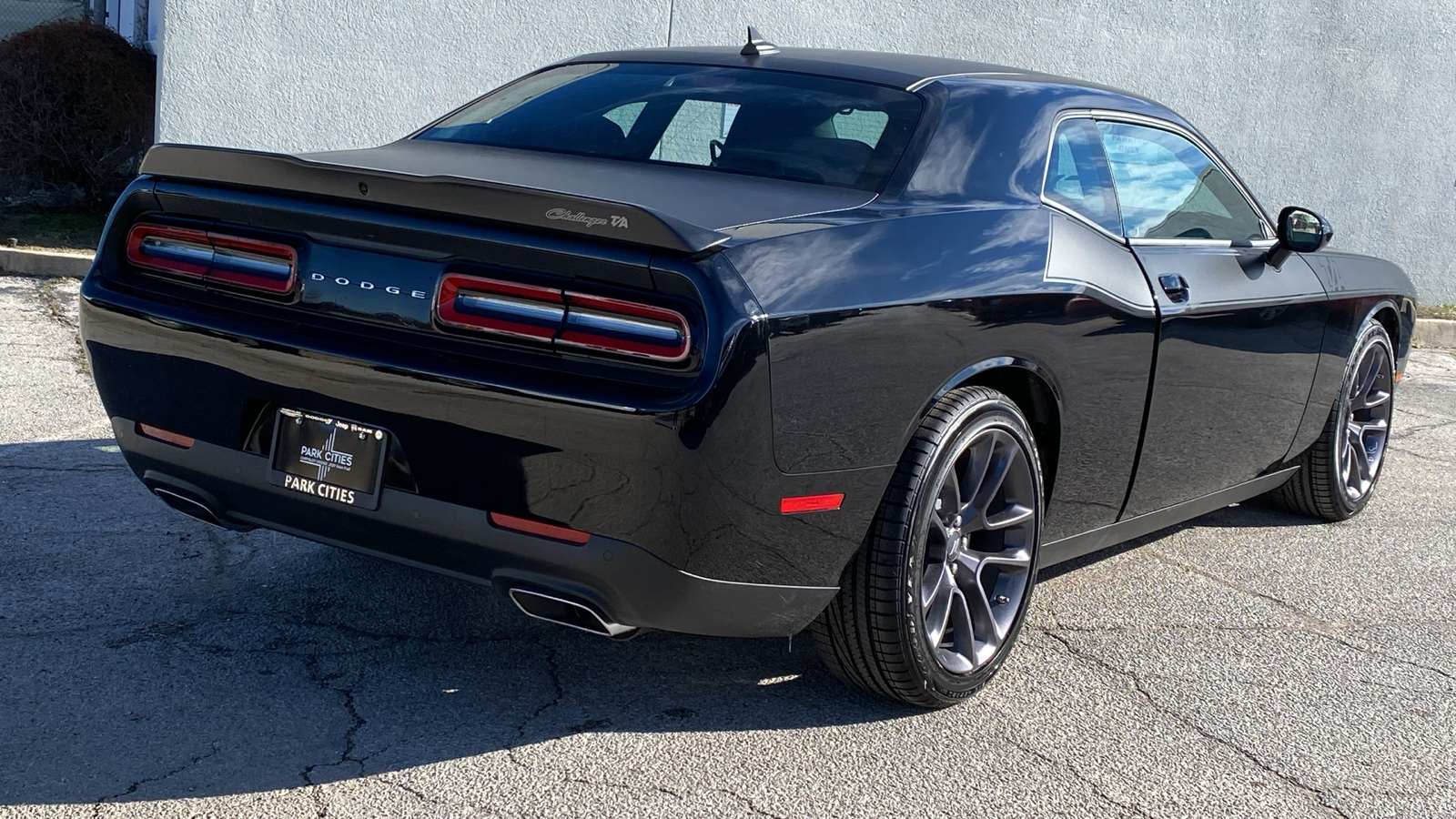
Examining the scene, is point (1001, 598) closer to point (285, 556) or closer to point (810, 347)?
point (810, 347)

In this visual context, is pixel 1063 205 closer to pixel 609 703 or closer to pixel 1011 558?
pixel 1011 558

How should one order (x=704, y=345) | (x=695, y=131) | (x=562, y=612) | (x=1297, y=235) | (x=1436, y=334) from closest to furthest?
(x=704, y=345), (x=562, y=612), (x=695, y=131), (x=1297, y=235), (x=1436, y=334)

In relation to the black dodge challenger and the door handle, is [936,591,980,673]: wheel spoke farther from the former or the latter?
the door handle

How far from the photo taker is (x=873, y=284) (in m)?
2.87

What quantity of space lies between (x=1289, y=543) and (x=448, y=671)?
10.5 feet

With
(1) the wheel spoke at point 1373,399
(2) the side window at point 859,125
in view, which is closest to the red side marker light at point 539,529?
(2) the side window at point 859,125

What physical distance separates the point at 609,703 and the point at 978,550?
0.96 meters

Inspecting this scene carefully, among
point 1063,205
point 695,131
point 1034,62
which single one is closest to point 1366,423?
point 1063,205

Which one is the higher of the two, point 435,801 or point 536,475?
point 536,475

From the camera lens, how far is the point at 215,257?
3012 millimetres

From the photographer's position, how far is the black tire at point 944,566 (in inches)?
118

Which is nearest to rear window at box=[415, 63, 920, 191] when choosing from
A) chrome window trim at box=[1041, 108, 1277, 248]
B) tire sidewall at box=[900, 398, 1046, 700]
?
chrome window trim at box=[1041, 108, 1277, 248]

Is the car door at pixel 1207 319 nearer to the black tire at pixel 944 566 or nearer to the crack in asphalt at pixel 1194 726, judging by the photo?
the crack in asphalt at pixel 1194 726

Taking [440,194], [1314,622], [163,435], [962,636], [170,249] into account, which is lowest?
[1314,622]
